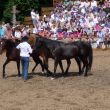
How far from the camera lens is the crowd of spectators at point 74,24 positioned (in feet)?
92.6

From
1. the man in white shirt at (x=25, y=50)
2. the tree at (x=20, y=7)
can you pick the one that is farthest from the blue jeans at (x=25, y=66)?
the tree at (x=20, y=7)

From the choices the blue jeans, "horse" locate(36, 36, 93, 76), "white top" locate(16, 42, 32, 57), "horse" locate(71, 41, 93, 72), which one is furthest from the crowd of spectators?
"white top" locate(16, 42, 32, 57)

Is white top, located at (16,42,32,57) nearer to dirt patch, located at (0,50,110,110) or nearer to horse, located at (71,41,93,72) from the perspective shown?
dirt patch, located at (0,50,110,110)

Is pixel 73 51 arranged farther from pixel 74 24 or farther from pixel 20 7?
pixel 20 7

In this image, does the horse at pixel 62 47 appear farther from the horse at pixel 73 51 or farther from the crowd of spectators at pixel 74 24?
the crowd of spectators at pixel 74 24

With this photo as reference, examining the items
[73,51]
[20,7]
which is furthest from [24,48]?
[20,7]

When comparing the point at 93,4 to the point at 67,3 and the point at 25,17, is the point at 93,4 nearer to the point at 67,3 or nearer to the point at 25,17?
the point at 67,3

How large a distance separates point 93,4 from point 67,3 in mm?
2383

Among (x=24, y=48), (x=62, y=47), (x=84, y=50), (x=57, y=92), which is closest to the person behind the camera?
(x=57, y=92)

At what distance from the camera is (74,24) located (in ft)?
96.8

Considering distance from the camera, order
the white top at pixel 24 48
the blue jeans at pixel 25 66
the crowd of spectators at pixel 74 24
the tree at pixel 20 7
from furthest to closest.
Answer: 1. the tree at pixel 20 7
2. the crowd of spectators at pixel 74 24
3. the blue jeans at pixel 25 66
4. the white top at pixel 24 48

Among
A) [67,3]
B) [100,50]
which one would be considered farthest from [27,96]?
[67,3]

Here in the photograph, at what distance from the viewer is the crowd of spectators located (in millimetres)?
28233

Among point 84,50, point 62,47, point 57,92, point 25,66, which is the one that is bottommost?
point 57,92
